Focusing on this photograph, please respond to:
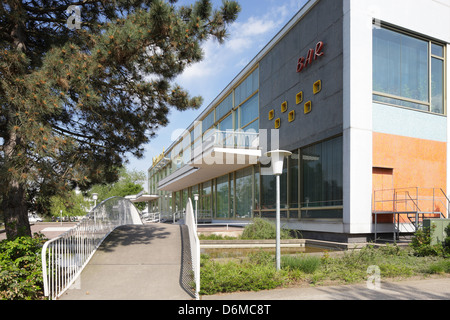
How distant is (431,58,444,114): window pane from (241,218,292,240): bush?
28.2 feet

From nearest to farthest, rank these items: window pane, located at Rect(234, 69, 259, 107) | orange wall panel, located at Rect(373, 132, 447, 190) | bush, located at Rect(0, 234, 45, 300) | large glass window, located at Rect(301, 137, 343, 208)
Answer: bush, located at Rect(0, 234, 45, 300) → orange wall panel, located at Rect(373, 132, 447, 190) → large glass window, located at Rect(301, 137, 343, 208) → window pane, located at Rect(234, 69, 259, 107)

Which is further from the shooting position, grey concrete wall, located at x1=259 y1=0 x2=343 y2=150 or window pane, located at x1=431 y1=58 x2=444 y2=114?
window pane, located at x1=431 y1=58 x2=444 y2=114

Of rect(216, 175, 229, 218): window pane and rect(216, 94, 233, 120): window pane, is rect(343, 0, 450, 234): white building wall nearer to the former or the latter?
rect(216, 94, 233, 120): window pane

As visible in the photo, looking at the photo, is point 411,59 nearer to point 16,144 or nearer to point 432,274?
point 432,274

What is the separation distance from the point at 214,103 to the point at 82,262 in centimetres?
2192

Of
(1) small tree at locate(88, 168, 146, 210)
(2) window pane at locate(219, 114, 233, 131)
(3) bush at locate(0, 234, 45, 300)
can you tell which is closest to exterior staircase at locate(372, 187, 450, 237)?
(3) bush at locate(0, 234, 45, 300)

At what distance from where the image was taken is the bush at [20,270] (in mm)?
5754

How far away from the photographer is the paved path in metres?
6.04

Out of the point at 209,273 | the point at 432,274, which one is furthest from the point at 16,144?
the point at 432,274

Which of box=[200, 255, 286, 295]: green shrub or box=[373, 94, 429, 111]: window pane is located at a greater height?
box=[373, 94, 429, 111]: window pane

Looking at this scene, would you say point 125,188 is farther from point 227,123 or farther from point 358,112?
point 358,112

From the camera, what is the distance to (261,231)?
13.9m

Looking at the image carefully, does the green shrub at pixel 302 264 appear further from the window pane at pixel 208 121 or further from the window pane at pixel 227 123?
the window pane at pixel 208 121

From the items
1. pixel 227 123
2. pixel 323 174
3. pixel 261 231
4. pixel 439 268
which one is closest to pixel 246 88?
pixel 227 123
